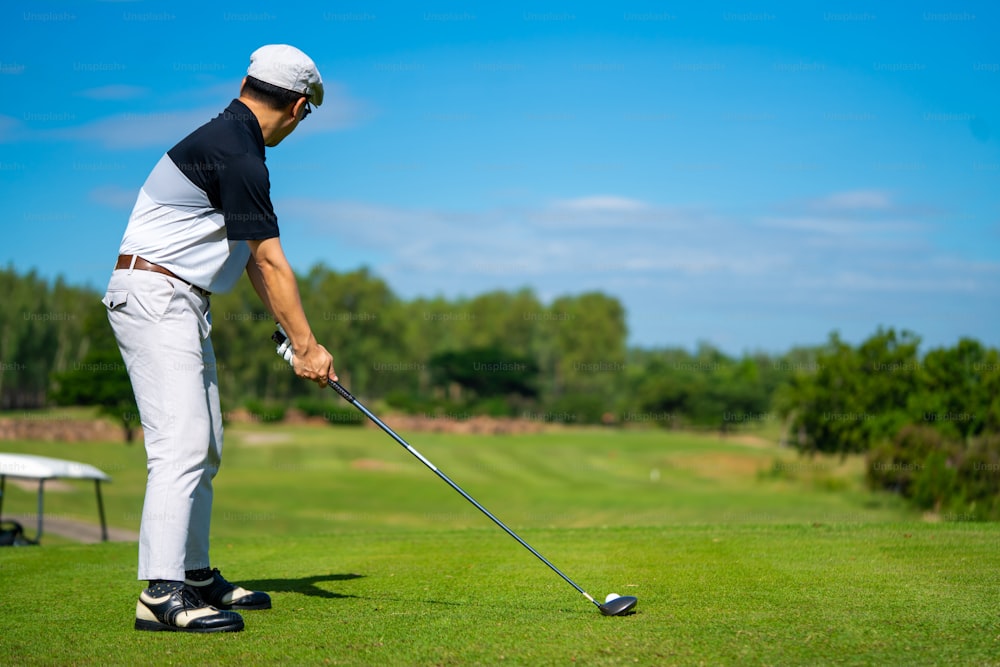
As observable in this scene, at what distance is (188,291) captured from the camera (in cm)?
429

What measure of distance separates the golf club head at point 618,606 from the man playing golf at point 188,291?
150cm

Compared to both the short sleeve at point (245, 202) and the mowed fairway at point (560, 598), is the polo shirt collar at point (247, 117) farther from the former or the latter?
the mowed fairway at point (560, 598)

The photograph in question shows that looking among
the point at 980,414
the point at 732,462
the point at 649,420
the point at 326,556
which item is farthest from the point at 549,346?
the point at 326,556

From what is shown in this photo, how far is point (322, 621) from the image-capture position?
4.11m

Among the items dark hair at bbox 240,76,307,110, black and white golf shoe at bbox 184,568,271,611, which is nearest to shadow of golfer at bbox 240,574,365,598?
black and white golf shoe at bbox 184,568,271,611

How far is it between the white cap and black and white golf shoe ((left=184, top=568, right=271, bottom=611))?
2.27m

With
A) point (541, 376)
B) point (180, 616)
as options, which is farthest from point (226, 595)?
point (541, 376)

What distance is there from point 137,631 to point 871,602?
3123 mm

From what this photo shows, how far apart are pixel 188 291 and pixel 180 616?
53.5 inches

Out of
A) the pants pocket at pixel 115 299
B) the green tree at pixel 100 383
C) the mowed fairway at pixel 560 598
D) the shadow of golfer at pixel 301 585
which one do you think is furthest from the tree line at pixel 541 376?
the pants pocket at pixel 115 299

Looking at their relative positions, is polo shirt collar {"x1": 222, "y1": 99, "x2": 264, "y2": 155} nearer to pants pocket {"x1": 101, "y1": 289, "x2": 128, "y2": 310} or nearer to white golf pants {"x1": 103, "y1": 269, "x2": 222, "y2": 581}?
white golf pants {"x1": 103, "y1": 269, "x2": 222, "y2": 581}

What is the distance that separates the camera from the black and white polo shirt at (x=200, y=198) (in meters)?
4.13

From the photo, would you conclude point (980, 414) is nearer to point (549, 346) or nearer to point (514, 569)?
point (514, 569)

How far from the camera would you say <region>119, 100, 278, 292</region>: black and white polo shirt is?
413 centimetres
